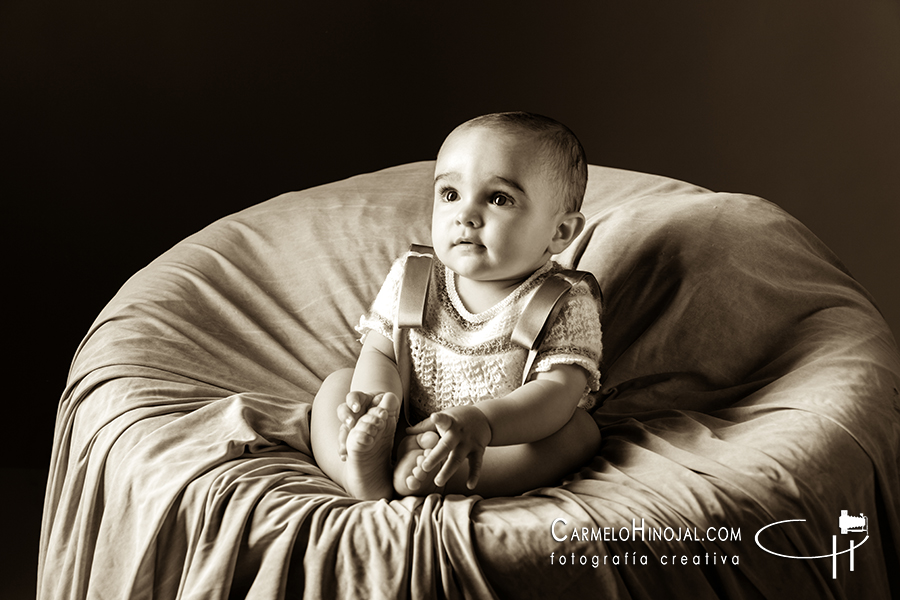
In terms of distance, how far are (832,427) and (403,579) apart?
2.36 feet

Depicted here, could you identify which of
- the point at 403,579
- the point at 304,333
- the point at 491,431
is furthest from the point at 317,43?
the point at 403,579

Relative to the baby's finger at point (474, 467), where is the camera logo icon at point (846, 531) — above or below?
below

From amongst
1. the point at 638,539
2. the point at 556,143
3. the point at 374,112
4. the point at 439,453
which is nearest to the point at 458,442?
the point at 439,453

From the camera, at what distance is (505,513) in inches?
49.3

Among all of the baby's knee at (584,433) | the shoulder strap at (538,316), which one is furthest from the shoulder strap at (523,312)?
the baby's knee at (584,433)

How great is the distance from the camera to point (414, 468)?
1.29 m

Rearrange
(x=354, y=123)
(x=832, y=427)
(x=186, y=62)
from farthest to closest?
(x=354, y=123) < (x=186, y=62) < (x=832, y=427)

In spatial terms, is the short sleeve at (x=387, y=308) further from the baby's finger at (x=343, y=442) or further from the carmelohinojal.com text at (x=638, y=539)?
the carmelohinojal.com text at (x=638, y=539)

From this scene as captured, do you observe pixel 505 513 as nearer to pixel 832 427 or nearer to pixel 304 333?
pixel 832 427

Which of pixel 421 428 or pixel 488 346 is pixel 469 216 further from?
pixel 421 428

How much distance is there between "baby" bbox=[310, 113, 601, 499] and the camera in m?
1.33

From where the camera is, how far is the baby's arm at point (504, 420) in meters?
1.24

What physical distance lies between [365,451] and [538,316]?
38 centimetres

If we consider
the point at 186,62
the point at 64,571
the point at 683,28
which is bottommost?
the point at 64,571
